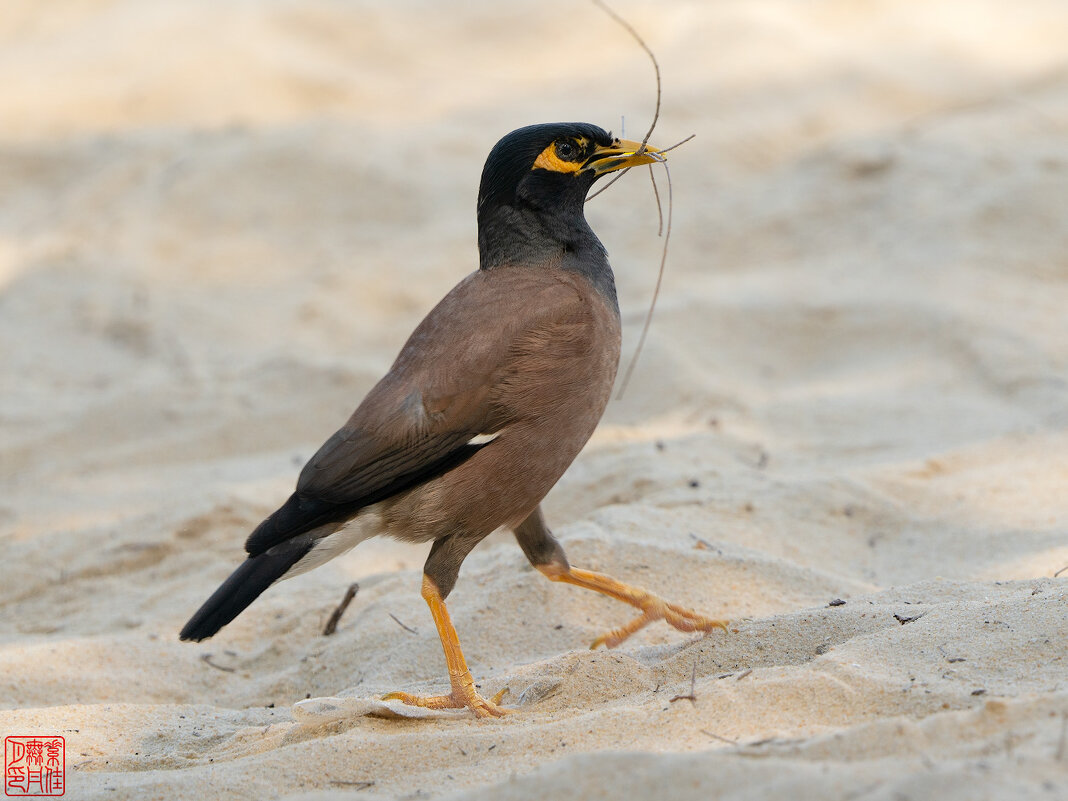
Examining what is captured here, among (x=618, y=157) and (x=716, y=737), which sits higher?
(x=618, y=157)

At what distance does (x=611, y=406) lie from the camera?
6.96 metres

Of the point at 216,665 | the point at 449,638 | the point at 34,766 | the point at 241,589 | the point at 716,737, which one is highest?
the point at 716,737

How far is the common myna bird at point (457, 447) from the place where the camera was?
3732mm

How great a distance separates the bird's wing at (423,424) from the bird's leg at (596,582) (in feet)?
1.72

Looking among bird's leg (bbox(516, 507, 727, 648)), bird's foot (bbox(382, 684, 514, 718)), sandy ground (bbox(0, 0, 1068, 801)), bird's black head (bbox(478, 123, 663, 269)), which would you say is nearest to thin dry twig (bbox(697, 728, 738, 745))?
sandy ground (bbox(0, 0, 1068, 801))

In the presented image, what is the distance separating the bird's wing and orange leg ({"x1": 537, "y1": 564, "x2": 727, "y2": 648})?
0.71 meters

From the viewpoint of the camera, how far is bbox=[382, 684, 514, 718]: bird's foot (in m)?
3.51

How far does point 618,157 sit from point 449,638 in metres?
1.73

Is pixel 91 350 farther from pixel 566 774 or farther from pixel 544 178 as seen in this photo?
pixel 566 774

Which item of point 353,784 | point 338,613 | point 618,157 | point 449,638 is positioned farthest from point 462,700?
point 618,157

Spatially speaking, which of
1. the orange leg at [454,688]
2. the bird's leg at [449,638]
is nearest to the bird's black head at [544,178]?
the bird's leg at [449,638]

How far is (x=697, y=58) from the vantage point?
37.3ft

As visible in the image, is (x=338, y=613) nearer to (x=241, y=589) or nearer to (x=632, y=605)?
(x=241, y=589)

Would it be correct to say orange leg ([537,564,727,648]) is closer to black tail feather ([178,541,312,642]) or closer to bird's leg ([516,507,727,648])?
bird's leg ([516,507,727,648])
